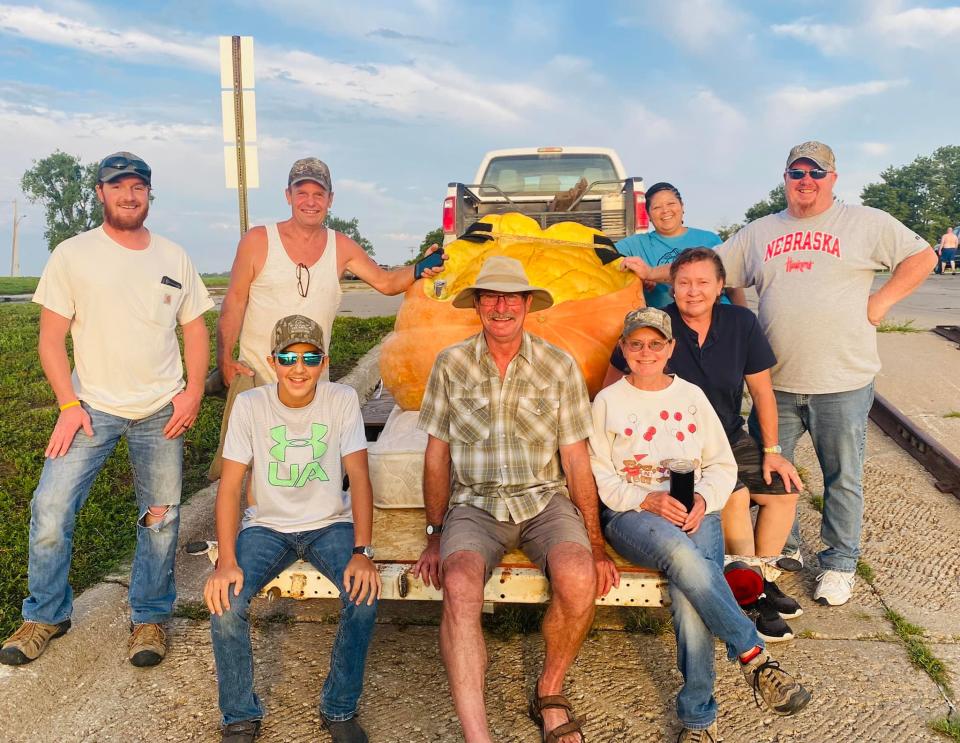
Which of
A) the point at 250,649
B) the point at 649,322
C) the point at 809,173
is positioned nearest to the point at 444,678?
the point at 250,649

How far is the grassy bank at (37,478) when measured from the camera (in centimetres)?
426

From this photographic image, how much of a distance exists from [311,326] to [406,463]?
2.54 ft

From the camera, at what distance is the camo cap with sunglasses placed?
340 cm

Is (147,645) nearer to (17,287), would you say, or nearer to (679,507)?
(679,507)

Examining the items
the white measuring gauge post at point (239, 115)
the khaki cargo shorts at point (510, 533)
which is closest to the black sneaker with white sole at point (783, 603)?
the khaki cargo shorts at point (510, 533)

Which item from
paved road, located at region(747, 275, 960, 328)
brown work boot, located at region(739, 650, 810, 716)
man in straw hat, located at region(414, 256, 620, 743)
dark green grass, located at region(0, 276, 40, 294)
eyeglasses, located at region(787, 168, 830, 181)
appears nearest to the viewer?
brown work boot, located at region(739, 650, 810, 716)

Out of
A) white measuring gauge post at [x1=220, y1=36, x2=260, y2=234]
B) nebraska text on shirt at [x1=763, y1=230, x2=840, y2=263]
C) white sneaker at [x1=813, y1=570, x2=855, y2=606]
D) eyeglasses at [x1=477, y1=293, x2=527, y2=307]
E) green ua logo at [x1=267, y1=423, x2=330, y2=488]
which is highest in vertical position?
white measuring gauge post at [x1=220, y1=36, x2=260, y2=234]

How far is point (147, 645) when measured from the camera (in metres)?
3.43

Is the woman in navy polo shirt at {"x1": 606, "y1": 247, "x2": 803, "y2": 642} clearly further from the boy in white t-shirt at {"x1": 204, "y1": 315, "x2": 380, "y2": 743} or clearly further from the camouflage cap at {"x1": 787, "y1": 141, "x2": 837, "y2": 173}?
the boy in white t-shirt at {"x1": 204, "y1": 315, "x2": 380, "y2": 743}

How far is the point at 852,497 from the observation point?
4012 millimetres

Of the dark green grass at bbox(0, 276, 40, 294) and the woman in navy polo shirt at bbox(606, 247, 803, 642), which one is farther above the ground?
the woman in navy polo shirt at bbox(606, 247, 803, 642)

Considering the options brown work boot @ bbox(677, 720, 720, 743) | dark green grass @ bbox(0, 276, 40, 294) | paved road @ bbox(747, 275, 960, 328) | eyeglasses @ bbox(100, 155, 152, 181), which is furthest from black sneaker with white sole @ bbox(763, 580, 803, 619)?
dark green grass @ bbox(0, 276, 40, 294)

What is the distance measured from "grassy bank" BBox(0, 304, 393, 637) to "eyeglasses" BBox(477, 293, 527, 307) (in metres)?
2.56

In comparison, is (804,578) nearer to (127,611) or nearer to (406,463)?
(406,463)
